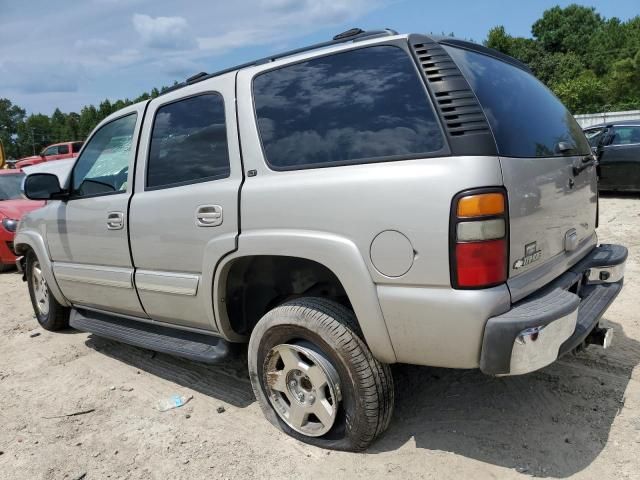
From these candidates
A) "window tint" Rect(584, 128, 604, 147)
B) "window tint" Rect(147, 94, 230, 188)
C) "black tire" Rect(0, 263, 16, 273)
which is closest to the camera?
"window tint" Rect(147, 94, 230, 188)

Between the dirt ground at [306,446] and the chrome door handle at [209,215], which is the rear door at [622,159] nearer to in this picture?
the dirt ground at [306,446]

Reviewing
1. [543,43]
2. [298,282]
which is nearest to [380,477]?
[298,282]

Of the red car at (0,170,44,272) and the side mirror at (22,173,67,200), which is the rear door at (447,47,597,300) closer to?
the side mirror at (22,173,67,200)

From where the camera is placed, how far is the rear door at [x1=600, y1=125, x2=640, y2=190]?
973 centimetres

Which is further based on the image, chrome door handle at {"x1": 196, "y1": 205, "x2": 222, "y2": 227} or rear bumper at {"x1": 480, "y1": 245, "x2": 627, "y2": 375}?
chrome door handle at {"x1": 196, "y1": 205, "x2": 222, "y2": 227}

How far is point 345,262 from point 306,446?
1130mm

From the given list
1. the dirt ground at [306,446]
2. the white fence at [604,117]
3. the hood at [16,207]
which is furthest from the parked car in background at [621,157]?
the white fence at [604,117]

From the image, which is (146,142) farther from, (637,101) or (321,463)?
(637,101)

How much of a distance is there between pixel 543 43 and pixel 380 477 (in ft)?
226

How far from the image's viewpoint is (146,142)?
3.63 metres

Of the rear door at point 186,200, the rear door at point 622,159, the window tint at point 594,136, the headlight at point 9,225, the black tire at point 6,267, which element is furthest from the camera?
the window tint at point 594,136

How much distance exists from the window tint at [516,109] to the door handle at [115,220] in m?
2.38

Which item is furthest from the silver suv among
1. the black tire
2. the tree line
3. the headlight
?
the tree line

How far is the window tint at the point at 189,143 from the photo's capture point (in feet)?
10.4
